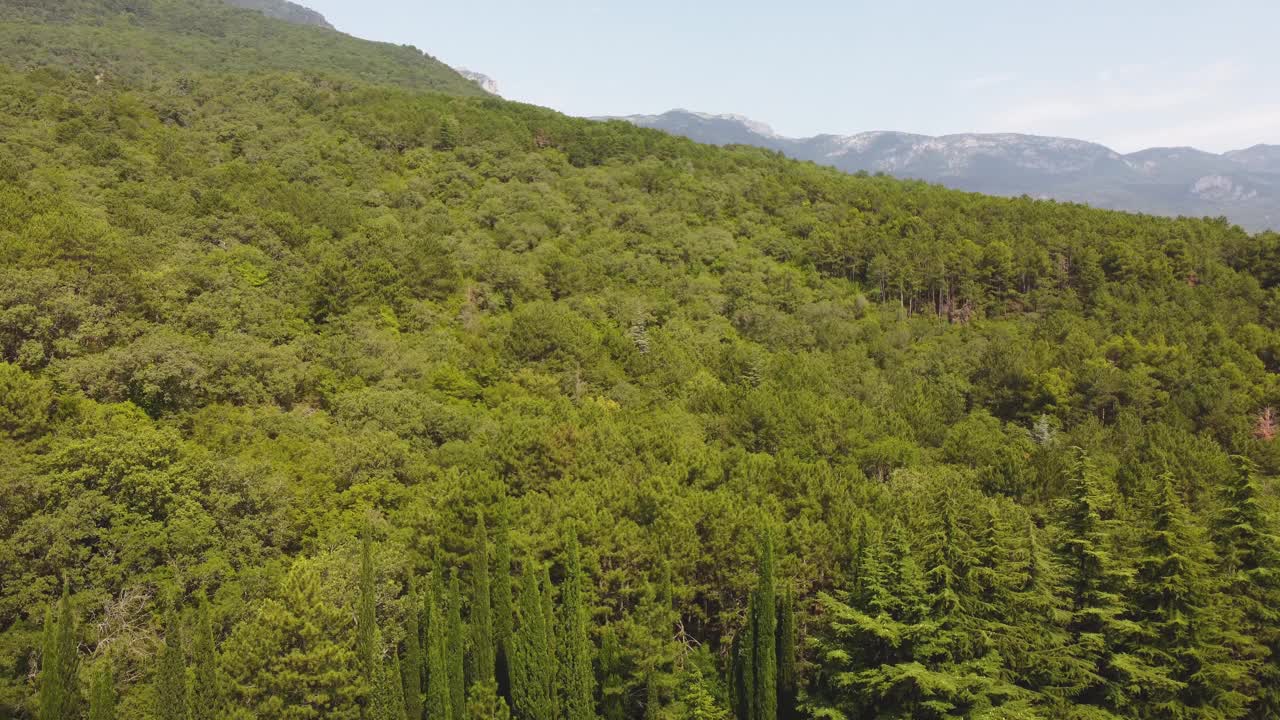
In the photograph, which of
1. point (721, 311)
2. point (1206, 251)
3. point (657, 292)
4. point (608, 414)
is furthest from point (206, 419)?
point (1206, 251)

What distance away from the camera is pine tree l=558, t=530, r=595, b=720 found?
2692cm

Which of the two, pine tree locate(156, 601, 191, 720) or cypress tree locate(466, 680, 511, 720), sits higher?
pine tree locate(156, 601, 191, 720)

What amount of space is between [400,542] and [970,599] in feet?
72.3

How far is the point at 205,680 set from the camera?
22.7 meters

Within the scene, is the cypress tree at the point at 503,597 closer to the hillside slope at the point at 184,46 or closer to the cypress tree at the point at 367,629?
the cypress tree at the point at 367,629

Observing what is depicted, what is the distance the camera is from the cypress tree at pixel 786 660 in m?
29.3

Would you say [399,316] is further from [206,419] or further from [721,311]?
[721,311]

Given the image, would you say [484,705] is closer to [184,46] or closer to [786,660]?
[786,660]

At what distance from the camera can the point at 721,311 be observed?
71.5m

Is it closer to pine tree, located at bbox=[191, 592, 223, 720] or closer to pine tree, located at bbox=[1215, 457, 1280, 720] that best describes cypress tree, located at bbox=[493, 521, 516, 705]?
pine tree, located at bbox=[191, 592, 223, 720]

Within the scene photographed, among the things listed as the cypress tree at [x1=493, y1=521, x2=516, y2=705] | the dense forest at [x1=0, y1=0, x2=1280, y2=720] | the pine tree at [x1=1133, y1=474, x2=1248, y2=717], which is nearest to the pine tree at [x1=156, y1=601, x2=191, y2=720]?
the dense forest at [x1=0, y1=0, x2=1280, y2=720]

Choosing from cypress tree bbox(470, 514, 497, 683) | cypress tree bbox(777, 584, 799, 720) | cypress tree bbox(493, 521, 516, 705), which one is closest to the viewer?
cypress tree bbox(470, 514, 497, 683)

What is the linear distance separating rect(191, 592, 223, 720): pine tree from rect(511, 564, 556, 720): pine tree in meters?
Answer: 9.37

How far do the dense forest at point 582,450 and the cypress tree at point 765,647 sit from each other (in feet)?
0.78
